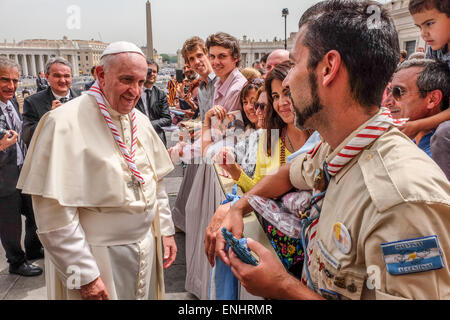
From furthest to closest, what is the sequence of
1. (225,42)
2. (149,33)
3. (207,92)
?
(149,33) → (207,92) → (225,42)

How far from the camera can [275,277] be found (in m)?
1.05

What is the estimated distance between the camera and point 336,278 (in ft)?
3.05

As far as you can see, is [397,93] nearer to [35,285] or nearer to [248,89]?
[248,89]

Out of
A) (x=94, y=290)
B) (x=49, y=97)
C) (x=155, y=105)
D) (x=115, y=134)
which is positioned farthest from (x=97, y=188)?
(x=155, y=105)

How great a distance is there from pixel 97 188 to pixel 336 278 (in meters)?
1.35

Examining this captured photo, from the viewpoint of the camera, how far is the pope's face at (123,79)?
1.77 m

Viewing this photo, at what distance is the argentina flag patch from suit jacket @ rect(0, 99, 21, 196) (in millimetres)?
3627

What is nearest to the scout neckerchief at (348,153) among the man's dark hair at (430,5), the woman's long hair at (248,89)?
the man's dark hair at (430,5)

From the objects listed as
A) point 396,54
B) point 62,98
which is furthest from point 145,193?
point 62,98

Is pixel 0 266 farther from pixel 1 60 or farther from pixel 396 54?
pixel 396 54

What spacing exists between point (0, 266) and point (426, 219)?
4259 mm

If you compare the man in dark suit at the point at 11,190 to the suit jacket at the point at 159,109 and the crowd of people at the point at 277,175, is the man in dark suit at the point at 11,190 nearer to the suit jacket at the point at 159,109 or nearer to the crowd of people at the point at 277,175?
the crowd of people at the point at 277,175

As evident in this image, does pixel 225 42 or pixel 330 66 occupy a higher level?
pixel 225 42

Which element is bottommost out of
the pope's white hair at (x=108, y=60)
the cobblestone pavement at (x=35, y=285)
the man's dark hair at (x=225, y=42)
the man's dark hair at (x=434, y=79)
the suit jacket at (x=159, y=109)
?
the cobblestone pavement at (x=35, y=285)
